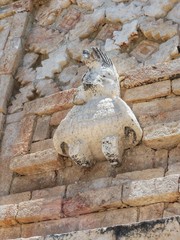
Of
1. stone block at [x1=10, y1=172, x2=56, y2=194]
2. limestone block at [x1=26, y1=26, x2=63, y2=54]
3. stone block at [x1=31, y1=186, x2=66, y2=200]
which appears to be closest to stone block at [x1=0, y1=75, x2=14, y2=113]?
limestone block at [x1=26, y1=26, x2=63, y2=54]

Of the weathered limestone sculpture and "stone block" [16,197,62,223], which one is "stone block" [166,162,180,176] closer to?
the weathered limestone sculpture

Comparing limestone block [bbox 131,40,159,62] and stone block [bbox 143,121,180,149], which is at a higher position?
stone block [bbox 143,121,180,149]

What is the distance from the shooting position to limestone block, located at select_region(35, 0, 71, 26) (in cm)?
688

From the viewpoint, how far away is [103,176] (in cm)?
514

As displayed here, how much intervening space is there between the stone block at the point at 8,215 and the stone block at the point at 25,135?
0.64 meters

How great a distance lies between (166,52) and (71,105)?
38.5 inches

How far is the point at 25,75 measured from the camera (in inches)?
256

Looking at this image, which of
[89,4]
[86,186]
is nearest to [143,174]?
[86,186]

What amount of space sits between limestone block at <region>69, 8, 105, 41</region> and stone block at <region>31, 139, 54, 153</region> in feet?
4.24

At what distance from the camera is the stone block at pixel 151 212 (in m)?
4.60

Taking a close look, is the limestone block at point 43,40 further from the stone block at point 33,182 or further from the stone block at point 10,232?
the stone block at point 10,232

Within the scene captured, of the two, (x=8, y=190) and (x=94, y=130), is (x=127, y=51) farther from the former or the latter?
(x=8, y=190)

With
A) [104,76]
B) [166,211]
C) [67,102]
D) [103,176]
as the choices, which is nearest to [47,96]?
[67,102]

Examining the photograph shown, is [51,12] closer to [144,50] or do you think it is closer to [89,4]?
[89,4]
